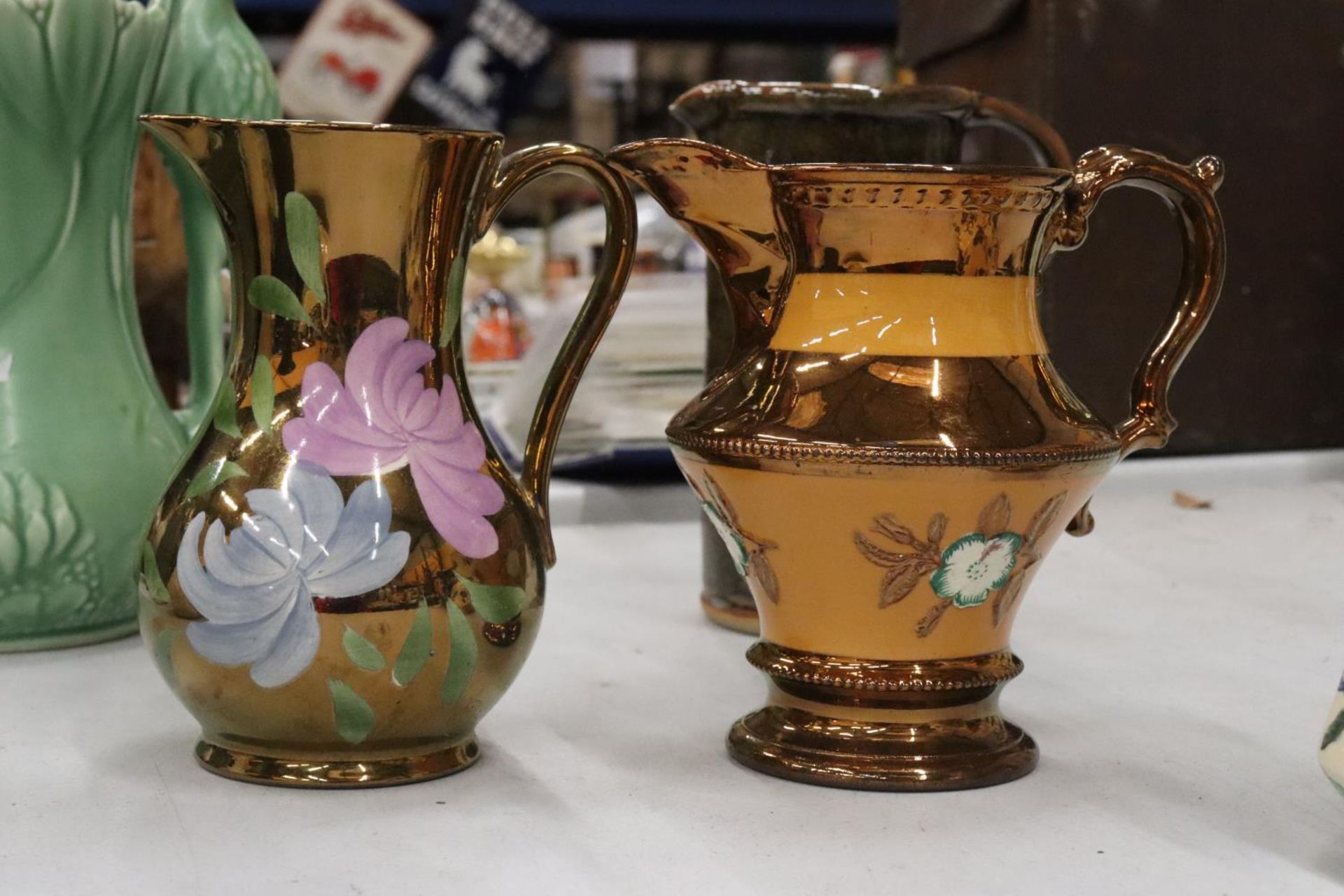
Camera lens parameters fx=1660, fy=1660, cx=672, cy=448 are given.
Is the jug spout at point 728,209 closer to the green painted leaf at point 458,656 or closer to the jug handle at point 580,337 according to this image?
the jug handle at point 580,337

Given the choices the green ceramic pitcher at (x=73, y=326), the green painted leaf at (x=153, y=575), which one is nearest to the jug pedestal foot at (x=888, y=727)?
the green painted leaf at (x=153, y=575)

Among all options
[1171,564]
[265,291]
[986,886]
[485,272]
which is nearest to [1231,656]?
[1171,564]

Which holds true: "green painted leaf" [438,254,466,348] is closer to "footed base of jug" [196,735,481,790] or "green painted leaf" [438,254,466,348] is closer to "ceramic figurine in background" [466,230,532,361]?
"footed base of jug" [196,735,481,790]

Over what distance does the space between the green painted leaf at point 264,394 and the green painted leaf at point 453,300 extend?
0.19 feet

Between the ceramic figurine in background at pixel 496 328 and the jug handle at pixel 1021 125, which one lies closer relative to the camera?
the jug handle at pixel 1021 125

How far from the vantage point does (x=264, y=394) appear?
0.54 metres

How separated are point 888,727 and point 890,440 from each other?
0.10 m

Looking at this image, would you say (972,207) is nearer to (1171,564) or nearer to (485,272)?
(1171,564)

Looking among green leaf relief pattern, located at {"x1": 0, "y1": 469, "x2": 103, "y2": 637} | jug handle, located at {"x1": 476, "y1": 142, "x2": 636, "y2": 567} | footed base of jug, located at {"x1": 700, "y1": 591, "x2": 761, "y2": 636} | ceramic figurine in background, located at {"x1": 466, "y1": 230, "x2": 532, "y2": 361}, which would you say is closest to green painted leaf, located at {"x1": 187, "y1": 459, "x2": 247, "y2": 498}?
jug handle, located at {"x1": 476, "y1": 142, "x2": 636, "y2": 567}

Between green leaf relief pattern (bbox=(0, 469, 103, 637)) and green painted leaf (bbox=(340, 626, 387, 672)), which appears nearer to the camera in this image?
green painted leaf (bbox=(340, 626, 387, 672))

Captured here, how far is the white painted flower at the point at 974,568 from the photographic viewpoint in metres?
0.54

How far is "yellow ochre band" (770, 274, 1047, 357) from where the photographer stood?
0.53m

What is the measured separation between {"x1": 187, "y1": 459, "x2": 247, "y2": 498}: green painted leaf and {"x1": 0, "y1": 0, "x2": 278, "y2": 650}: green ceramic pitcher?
0.60 ft

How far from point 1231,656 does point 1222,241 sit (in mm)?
234
